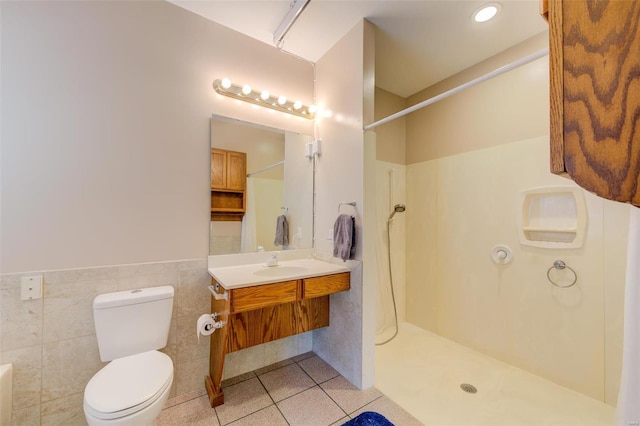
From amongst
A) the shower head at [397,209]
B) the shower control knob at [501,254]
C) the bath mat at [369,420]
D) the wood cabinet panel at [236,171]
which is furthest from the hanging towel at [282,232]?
the shower control knob at [501,254]

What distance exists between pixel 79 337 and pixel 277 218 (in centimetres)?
148

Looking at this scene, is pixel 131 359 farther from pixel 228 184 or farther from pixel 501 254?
pixel 501 254

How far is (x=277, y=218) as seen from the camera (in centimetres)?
230

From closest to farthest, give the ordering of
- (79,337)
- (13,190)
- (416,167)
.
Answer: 1. (13,190)
2. (79,337)
3. (416,167)

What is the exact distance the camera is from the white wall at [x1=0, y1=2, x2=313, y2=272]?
1438 mm

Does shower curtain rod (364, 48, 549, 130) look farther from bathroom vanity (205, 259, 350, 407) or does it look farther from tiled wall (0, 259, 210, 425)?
tiled wall (0, 259, 210, 425)

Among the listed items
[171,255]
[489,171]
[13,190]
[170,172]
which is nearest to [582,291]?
[489,171]

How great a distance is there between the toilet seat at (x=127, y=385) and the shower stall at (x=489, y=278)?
1513 millimetres

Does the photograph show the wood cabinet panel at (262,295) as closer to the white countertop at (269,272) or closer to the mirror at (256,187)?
the white countertop at (269,272)

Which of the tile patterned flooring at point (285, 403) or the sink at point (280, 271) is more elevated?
the sink at point (280, 271)

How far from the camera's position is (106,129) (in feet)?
5.36

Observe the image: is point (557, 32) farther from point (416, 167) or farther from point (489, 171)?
point (416, 167)

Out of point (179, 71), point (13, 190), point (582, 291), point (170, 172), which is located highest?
point (179, 71)

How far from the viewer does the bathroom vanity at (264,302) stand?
5.27 feet
